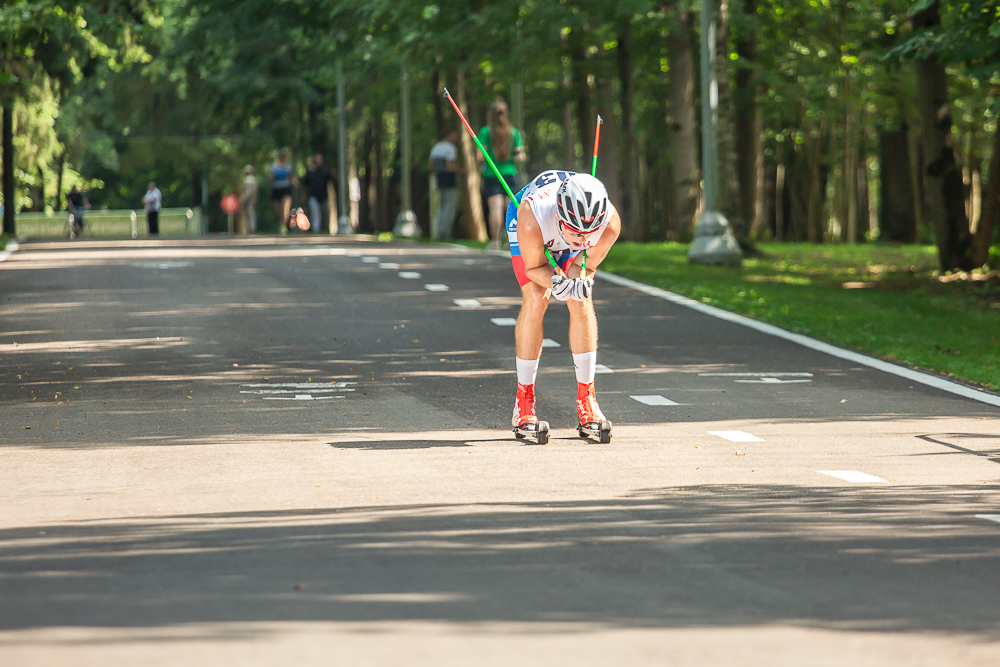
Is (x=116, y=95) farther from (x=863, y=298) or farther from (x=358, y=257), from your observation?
(x=863, y=298)

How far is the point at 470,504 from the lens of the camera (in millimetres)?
7145

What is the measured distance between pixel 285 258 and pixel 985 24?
1066 centimetres

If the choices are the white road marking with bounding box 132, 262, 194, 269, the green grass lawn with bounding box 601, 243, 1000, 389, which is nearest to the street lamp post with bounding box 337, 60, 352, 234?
the green grass lawn with bounding box 601, 243, 1000, 389

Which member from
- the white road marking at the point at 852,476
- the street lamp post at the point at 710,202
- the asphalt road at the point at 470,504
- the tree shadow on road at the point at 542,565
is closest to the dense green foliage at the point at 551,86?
the street lamp post at the point at 710,202

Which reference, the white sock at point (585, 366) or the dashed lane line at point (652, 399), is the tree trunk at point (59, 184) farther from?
the white sock at point (585, 366)

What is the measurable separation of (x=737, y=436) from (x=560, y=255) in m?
1.64

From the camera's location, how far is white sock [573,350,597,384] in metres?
9.16

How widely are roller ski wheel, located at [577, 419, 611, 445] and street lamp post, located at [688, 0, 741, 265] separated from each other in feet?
43.7

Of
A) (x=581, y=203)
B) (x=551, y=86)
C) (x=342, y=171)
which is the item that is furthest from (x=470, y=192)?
(x=581, y=203)

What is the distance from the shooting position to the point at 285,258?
2278 cm

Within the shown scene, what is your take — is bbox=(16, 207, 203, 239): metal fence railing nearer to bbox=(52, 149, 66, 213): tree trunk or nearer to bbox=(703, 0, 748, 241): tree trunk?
bbox=(52, 149, 66, 213): tree trunk

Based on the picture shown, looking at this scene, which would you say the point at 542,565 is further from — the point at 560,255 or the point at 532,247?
the point at 560,255

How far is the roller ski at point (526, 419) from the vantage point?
8977 millimetres

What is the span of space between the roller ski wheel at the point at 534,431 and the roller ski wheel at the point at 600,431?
284 mm
